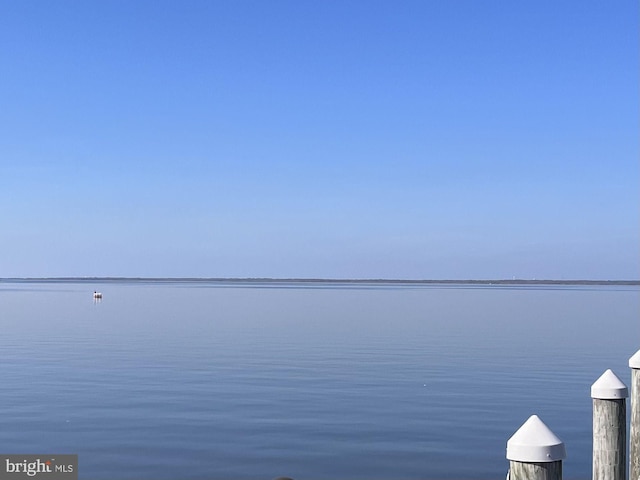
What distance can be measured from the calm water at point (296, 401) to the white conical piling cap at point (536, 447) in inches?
398

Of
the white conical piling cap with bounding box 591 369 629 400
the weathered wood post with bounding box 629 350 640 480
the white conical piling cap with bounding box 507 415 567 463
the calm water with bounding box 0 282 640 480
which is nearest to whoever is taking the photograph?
the white conical piling cap with bounding box 507 415 567 463

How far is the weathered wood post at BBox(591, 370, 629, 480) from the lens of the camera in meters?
8.17

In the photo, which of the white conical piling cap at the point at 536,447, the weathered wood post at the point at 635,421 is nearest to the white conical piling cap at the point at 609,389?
the weathered wood post at the point at 635,421

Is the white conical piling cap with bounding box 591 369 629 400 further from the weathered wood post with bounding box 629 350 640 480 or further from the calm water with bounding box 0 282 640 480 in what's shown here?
the calm water with bounding box 0 282 640 480

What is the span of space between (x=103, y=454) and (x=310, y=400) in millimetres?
7697

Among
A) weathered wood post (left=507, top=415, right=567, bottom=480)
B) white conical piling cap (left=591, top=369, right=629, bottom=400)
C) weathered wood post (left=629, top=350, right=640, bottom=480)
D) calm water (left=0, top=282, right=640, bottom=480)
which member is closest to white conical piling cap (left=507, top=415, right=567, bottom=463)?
weathered wood post (left=507, top=415, right=567, bottom=480)

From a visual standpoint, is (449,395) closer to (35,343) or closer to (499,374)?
(499,374)

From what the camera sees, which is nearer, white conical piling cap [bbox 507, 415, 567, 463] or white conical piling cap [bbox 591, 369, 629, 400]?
white conical piling cap [bbox 507, 415, 567, 463]

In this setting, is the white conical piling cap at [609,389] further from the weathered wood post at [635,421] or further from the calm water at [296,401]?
the calm water at [296,401]

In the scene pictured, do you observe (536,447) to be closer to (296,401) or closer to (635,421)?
(635,421)

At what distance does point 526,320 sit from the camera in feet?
214

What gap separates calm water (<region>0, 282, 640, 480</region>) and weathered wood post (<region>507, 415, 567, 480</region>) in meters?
10.1

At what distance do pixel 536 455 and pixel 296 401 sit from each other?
1800 cm

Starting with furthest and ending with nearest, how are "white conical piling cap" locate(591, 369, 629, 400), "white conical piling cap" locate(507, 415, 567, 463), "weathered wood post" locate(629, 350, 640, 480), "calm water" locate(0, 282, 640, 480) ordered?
"calm water" locate(0, 282, 640, 480) → "weathered wood post" locate(629, 350, 640, 480) → "white conical piling cap" locate(591, 369, 629, 400) → "white conical piling cap" locate(507, 415, 567, 463)
